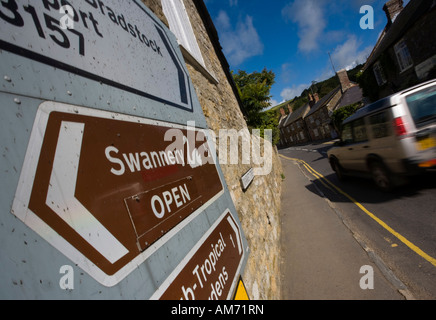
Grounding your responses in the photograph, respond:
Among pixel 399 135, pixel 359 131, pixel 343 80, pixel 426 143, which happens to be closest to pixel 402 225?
pixel 426 143

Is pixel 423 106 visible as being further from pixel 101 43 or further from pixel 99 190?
pixel 99 190

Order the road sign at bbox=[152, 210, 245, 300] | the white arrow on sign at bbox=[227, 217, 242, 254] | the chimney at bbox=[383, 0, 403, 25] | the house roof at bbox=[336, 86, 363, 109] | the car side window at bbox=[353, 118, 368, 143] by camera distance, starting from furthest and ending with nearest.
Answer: the house roof at bbox=[336, 86, 363, 109] < the chimney at bbox=[383, 0, 403, 25] < the car side window at bbox=[353, 118, 368, 143] < the white arrow on sign at bbox=[227, 217, 242, 254] < the road sign at bbox=[152, 210, 245, 300]

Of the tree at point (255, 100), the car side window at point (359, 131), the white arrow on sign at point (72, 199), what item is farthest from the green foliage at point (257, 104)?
the white arrow on sign at point (72, 199)

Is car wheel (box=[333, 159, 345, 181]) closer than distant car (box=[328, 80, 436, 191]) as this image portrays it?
No

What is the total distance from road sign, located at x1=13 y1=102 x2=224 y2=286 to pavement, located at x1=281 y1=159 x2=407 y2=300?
302cm

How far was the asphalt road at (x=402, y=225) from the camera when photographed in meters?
3.00

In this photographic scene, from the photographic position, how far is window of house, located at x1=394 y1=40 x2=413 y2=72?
53.8 ft

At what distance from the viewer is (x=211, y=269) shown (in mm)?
1654

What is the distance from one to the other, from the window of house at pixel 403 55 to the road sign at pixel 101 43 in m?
21.8

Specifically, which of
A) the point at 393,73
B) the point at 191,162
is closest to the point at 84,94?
the point at 191,162

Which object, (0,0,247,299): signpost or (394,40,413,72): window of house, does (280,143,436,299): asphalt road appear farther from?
(394,40,413,72): window of house

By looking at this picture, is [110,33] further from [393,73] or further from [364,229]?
[393,73]

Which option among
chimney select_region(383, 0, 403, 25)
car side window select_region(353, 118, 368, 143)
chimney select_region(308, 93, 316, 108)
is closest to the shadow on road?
car side window select_region(353, 118, 368, 143)
